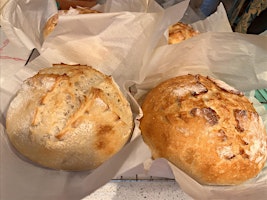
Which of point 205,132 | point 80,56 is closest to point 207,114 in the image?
point 205,132

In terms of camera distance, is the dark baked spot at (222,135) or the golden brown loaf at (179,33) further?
the golden brown loaf at (179,33)

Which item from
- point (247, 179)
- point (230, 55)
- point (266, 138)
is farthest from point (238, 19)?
point (247, 179)

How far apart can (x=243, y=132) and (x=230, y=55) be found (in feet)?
0.78

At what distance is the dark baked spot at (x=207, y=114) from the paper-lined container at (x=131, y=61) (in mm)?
128

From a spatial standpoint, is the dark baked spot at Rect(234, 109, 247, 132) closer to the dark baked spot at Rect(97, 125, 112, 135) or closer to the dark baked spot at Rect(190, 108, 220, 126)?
the dark baked spot at Rect(190, 108, 220, 126)

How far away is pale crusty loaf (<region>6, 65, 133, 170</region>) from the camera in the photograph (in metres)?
0.71

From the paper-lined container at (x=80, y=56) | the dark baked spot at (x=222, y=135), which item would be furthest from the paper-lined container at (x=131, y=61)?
the dark baked spot at (x=222, y=135)

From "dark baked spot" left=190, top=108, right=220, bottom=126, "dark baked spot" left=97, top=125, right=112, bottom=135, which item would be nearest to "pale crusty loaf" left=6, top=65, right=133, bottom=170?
"dark baked spot" left=97, top=125, right=112, bottom=135

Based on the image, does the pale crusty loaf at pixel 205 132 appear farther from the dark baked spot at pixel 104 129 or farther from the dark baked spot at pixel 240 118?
the dark baked spot at pixel 104 129

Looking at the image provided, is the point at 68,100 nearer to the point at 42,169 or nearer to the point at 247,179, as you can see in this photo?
the point at 42,169

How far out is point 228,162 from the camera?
0.79 metres

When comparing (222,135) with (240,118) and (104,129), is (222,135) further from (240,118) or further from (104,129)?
(104,129)

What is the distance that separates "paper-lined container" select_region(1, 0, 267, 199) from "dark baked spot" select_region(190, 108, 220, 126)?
0.42 ft

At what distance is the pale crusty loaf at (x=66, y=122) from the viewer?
715mm
